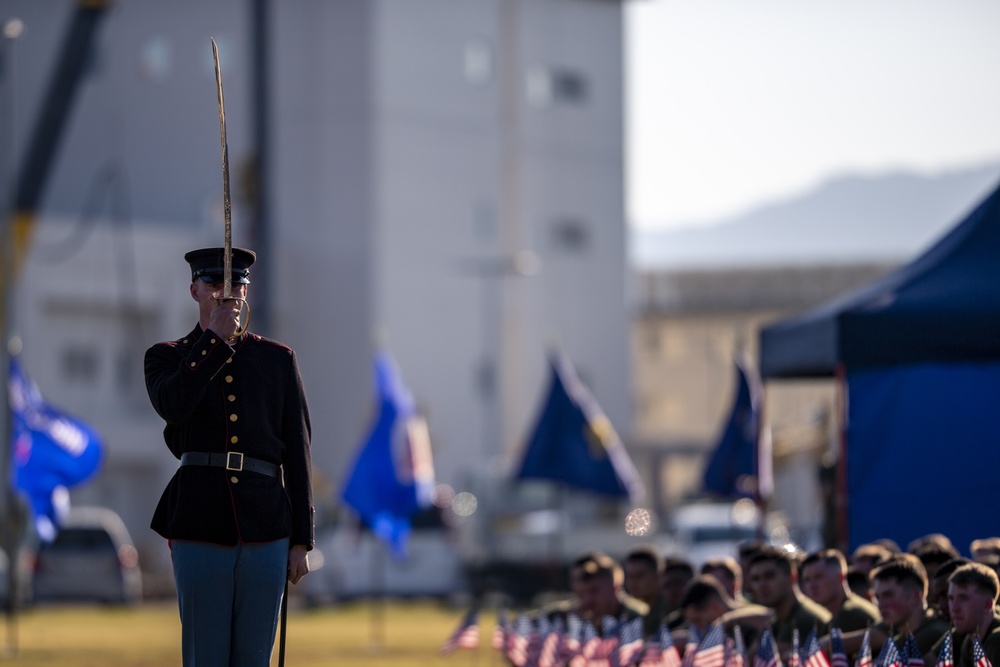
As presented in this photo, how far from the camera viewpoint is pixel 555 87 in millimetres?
57000

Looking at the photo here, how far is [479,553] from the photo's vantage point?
3653 cm

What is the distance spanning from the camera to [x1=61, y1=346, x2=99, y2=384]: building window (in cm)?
4888

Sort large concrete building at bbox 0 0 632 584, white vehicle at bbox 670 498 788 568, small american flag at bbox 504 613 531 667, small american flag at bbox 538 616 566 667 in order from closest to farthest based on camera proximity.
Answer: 1. small american flag at bbox 538 616 566 667
2. small american flag at bbox 504 613 531 667
3. white vehicle at bbox 670 498 788 568
4. large concrete building at bbox 0 0 632 584

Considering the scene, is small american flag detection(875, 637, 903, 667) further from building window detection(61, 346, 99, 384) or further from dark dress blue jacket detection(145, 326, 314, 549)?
building window detection(61, 346, 99, 384)

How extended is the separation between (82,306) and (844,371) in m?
37.5

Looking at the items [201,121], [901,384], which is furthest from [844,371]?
[201,121]

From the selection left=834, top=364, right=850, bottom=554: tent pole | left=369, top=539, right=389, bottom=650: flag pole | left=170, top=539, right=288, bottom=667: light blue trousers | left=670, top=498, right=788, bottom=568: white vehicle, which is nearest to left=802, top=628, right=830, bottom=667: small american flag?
left=170, top=539, right=288, bottom=667: light blue trousers

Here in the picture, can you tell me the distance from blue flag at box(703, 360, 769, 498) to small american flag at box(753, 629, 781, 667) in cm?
1419

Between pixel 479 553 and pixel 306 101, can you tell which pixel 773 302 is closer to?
pixel 306 101

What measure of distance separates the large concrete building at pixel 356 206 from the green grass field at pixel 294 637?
15.7 metres

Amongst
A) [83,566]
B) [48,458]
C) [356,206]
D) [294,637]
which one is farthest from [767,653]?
[356,206]

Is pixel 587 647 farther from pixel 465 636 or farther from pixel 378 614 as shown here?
pixel 378 614

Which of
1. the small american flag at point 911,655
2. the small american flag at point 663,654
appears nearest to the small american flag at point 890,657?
the small american flag at point 911,655

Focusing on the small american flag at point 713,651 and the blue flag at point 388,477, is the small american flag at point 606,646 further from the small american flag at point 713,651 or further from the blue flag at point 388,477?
the blue flag at point 388,477
